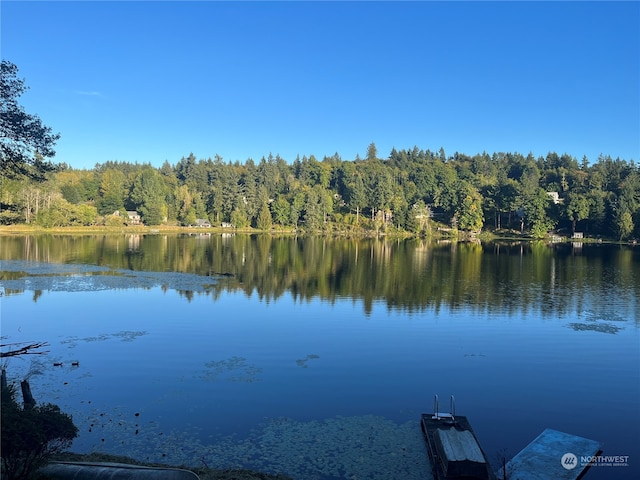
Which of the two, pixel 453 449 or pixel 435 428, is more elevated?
pixel 453 449

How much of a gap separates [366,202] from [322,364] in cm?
11671

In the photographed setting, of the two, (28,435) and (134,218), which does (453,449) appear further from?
(134,218)

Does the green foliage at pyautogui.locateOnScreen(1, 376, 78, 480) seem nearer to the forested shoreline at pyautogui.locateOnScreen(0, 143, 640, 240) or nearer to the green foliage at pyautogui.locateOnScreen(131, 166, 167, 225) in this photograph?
the forested shoreline at pyautogui.locateOnScreen(0, 143, 640, 240)

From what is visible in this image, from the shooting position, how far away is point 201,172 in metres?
167

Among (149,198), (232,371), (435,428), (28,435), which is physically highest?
(149,198)

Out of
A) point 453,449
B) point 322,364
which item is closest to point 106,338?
point 322,364

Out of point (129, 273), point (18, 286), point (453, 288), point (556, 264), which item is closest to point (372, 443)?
point (453, 288)

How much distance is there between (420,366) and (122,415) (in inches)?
A: 457

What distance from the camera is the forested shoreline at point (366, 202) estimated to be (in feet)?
358

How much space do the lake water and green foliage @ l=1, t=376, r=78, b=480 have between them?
4131 millimetres

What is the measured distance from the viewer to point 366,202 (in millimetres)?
135250

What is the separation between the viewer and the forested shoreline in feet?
358

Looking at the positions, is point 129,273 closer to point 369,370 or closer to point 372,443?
point 369,370

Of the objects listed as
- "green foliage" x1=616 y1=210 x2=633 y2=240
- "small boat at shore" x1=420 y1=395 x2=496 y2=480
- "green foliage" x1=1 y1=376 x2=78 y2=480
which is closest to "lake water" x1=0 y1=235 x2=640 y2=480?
"small boat at shore" x1=420 y1=395 x2=496 y2=480
